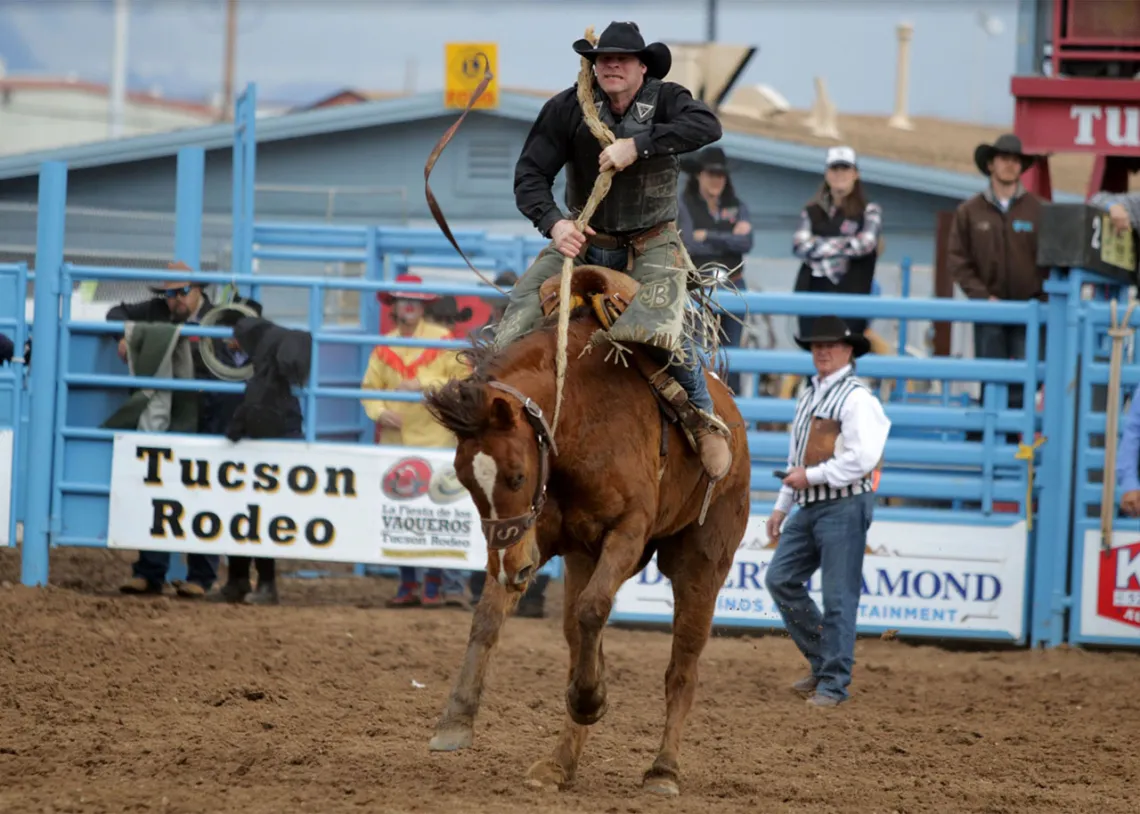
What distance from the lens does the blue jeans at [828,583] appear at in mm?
8469

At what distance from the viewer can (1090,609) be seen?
9969 millimetres

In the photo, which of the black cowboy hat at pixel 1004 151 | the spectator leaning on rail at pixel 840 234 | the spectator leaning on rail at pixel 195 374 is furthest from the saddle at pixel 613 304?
the black cowboy hat at pixel 1004 151

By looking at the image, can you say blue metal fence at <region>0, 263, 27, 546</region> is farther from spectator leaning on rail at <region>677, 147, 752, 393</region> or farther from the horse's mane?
the horse's mane

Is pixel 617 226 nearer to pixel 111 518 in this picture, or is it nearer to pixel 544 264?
pixel 544 264

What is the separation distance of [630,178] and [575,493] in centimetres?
133

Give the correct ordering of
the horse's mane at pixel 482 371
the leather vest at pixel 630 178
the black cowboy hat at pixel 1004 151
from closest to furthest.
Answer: the horse's mane at pixel 482 371, the leather vest at pixel 630 178, the black cowboy hat at pixel 1004 151

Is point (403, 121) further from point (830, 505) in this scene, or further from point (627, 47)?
point (627, 47)

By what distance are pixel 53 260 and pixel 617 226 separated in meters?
5.83

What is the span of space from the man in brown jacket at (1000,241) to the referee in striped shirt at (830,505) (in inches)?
112

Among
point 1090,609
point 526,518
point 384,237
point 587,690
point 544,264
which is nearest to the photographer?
point 526,518

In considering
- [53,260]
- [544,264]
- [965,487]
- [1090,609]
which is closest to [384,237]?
A: [53,260]

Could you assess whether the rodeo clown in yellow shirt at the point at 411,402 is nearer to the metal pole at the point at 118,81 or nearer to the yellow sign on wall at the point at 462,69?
the yellow sign on wall at the point at 462,69

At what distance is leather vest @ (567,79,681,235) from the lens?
609cm

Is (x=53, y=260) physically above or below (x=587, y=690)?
above
